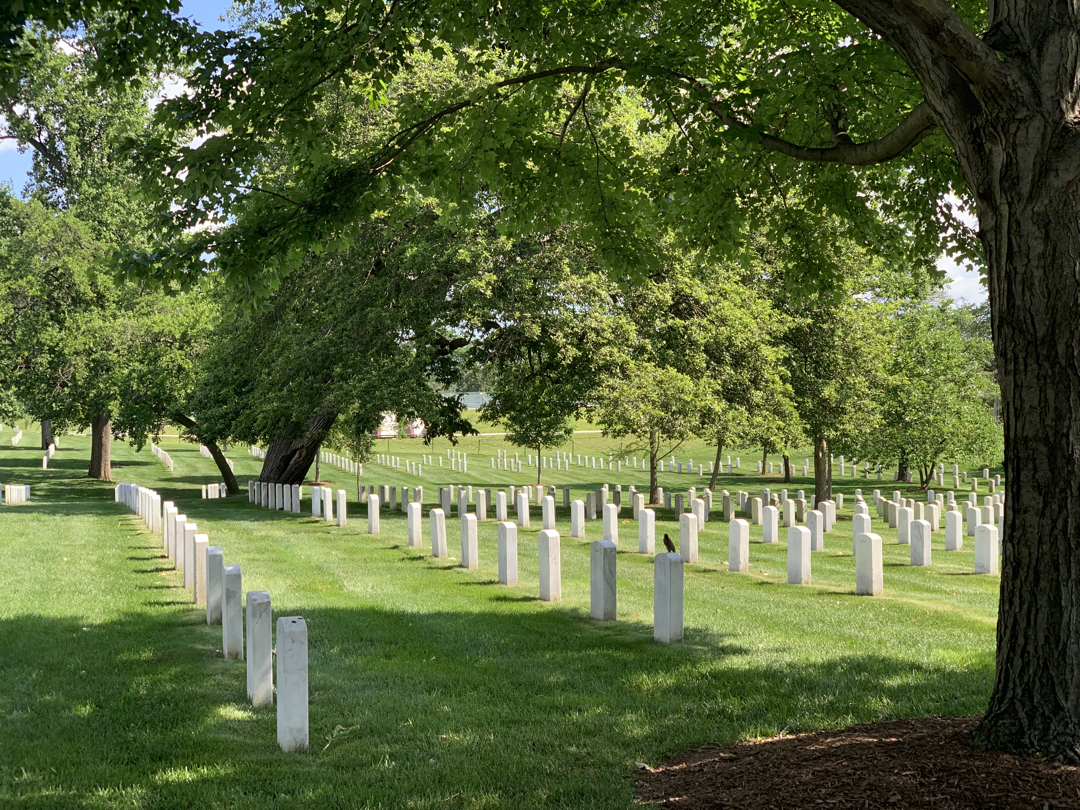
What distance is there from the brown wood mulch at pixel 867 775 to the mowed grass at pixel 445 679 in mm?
353

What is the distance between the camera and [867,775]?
4402 mm

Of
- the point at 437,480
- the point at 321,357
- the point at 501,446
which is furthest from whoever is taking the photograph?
the point at 501,446

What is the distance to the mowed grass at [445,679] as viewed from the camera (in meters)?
5.06

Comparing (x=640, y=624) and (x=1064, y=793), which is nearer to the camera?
(x=1064, y=793)

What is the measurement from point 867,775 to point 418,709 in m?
3.07

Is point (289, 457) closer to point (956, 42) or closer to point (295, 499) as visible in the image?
point (295, 499)

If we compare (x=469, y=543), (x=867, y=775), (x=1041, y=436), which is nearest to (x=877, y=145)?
(x=1041, y=436)

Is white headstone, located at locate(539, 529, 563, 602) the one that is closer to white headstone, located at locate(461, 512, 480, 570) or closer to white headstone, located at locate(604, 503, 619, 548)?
white headstone, located at locate(461, 512, 480, 570)

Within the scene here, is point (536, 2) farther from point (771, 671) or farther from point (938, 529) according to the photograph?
point (938, 529)

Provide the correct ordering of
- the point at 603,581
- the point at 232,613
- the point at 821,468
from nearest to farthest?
the point at 232,613 < the point at 603,581 < the point at 821,468

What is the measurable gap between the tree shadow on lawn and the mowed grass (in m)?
0.02

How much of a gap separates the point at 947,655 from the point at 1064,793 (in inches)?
140

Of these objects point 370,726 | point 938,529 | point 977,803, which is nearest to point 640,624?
point 370,726

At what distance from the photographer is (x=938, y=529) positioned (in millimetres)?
20469
